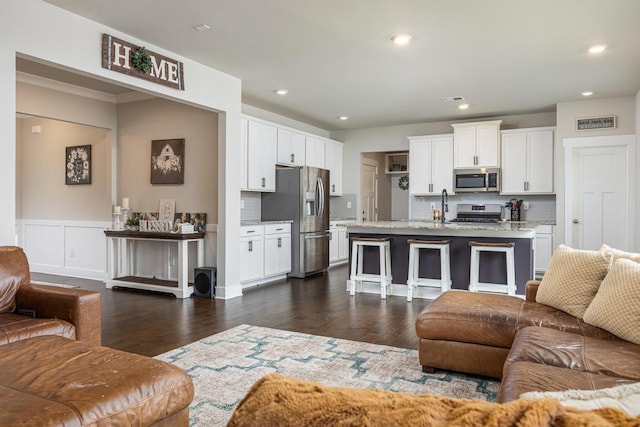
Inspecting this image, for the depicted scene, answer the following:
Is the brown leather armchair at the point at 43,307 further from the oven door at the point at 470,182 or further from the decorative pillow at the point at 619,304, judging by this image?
the oven door at the point at 470,182

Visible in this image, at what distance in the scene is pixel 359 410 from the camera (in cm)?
68

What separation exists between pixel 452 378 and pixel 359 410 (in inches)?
95.9

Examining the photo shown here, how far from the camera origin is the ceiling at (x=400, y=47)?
3.62 meters

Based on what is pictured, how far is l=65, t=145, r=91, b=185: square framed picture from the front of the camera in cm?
669

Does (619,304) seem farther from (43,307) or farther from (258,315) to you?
(43,307)

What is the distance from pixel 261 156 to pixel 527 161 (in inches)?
169

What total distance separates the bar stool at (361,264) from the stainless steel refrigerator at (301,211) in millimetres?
1340

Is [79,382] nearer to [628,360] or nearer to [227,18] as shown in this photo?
[628,360]

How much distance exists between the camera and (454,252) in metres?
5.40

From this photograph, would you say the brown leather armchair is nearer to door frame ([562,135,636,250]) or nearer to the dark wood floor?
the dark wood floor

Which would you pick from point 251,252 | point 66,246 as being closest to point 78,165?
point 66,246

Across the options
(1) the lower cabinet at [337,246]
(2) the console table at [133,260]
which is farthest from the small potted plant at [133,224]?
(1) the lower cabinet at [337,246]

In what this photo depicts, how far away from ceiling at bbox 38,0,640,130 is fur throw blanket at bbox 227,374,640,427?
3.37 m

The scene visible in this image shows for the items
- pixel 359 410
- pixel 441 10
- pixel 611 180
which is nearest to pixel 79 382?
pixel 359 410
